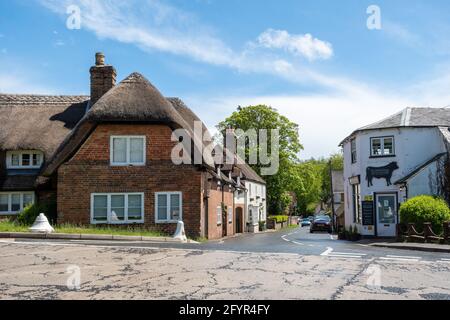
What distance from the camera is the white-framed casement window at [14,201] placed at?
26.6 metres

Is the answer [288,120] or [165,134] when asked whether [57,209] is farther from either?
[288,120]

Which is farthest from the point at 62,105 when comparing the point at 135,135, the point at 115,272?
the point at 115,272

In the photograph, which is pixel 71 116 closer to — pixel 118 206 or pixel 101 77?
pixel 101 77

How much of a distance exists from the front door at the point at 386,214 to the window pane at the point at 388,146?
241 centimetres

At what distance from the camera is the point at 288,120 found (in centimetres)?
6041

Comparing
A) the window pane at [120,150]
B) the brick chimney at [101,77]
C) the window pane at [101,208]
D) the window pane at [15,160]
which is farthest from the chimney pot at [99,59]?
the window pane at [101,208]

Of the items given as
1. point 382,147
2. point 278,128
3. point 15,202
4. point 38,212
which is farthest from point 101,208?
point 278,128

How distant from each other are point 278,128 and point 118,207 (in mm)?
38679

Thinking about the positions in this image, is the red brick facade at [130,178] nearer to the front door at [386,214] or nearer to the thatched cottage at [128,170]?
the thatched cottage at [128,170]

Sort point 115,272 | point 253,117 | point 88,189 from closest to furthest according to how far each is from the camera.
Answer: point 115,272 → point 88,189 → point 253,117

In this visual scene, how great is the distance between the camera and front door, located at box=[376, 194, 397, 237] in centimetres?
2695

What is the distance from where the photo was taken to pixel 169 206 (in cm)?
2292

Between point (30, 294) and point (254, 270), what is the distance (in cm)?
419
